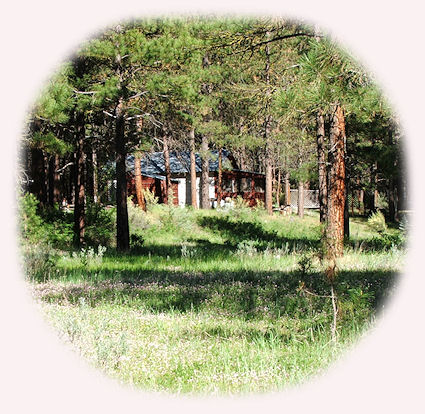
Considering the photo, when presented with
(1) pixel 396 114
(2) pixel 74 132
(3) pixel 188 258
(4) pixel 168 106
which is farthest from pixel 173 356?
(2) pixel 74 132

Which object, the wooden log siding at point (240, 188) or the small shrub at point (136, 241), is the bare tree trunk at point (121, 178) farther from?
the wooden log siding at point (240, 188)

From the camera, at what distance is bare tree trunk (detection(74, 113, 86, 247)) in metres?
14.8

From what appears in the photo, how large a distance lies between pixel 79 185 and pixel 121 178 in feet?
4.85

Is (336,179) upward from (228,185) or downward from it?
downward

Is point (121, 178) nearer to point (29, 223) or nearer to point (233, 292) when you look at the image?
point (29, 223)

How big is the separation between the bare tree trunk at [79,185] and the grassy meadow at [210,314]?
4065 millimetres

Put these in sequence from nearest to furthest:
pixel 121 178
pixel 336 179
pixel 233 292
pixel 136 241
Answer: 1. pixel 233 292
2. pixel 336 179
3. pixel 121 178
4. pixel 136 241

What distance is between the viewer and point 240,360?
430cm

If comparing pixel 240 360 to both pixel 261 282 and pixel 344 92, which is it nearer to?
pixel 261 282

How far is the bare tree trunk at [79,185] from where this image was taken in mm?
14828

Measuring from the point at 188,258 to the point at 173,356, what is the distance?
24.9ft

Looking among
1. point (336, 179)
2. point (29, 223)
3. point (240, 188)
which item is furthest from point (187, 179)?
point (336, 179)

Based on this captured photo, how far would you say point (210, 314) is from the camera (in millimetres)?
5965

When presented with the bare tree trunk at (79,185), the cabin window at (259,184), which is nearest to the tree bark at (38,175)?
the bare tree trunk at (79,185)
